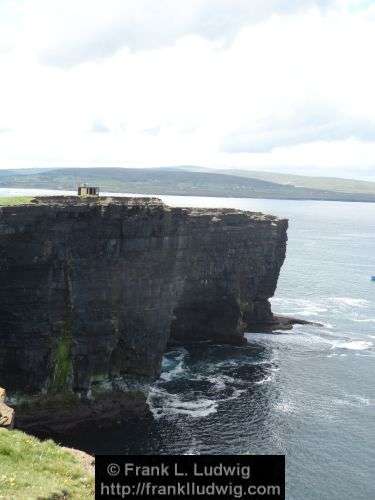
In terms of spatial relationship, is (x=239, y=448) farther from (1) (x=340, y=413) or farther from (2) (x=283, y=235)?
(2) (x=283, y=235)

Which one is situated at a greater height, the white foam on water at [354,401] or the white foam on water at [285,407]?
the white foam on water at [354,401]

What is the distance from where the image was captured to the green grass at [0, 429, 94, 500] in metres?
22.0

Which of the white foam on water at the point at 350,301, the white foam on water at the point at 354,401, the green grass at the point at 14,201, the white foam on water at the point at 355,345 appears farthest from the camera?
the white foam on water at the point at 350,301

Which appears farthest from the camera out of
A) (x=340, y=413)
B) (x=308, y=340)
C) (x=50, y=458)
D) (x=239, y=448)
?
(x=308, y=340)

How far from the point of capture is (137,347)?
69562mm

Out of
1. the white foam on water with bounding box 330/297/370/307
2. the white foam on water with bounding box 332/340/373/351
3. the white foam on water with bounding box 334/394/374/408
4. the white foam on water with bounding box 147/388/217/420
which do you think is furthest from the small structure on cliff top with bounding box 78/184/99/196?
the white foam on water with bounding box 330/297/370/307

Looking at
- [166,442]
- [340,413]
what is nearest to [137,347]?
[166,442]

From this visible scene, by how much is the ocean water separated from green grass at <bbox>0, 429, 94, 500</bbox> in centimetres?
2984

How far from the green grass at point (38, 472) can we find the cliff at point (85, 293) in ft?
109

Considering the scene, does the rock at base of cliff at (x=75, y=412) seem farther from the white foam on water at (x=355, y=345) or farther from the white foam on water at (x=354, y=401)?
the white foam on water at (x=355, y=345)

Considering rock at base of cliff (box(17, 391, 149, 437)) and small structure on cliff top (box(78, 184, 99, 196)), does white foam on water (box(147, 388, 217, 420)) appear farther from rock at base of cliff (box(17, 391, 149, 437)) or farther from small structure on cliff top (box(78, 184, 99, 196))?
small structure on cliff top (box(78, 184, 99, 196))

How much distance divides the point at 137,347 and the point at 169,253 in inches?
464

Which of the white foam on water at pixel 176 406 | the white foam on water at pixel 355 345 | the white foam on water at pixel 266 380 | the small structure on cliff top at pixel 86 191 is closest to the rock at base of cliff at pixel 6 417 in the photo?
the white foam on water at pixel 176 406

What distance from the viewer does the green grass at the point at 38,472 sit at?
2202cm
